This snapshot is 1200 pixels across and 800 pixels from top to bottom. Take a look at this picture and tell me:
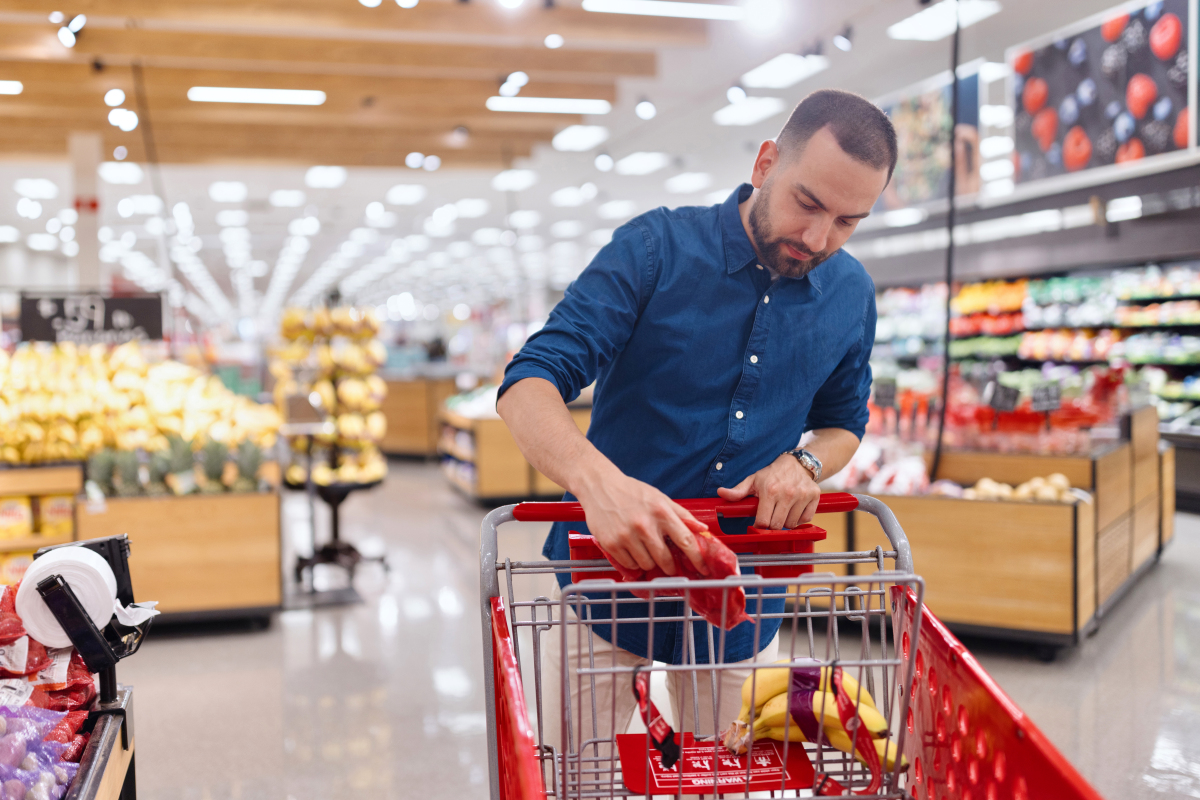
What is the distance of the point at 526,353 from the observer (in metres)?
1.28

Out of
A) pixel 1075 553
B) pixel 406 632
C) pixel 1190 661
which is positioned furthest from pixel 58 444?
pixel 1190 661

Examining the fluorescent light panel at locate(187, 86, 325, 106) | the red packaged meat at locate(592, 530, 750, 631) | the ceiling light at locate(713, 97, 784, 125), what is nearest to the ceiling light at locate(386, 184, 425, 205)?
the fluorescent light panel at locate(187, 86, 325, 106)

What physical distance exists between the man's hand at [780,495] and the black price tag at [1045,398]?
381 centimetres

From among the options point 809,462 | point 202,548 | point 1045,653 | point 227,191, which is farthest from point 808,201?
point 227,191

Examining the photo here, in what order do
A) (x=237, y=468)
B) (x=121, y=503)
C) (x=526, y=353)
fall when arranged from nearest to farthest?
(x=526, y=353), (x=121, y=503), (x=237, y=468)

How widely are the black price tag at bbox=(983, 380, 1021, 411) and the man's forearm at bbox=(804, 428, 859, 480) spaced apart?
331cm

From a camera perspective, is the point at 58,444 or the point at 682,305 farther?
the point at 58,444

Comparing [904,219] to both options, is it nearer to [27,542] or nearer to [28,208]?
[27,542]

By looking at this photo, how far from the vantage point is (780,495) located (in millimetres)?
1316

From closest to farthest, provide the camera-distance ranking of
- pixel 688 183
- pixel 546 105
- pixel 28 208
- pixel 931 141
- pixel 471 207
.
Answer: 1. pixel 931 141
2. pixel 546 105
3. pixel 688 183
4. pixel 28 208
5. pixel 471 207

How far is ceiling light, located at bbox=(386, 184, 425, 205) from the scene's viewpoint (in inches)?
542

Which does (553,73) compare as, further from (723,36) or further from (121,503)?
(121,503)

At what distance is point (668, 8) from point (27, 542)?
17.1ft

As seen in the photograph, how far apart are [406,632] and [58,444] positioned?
7.41 ft
